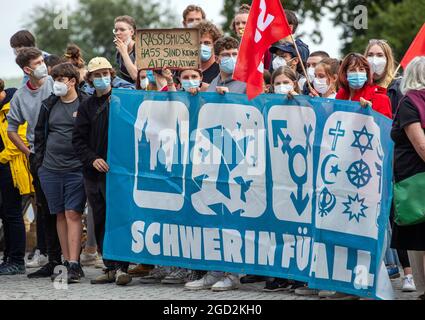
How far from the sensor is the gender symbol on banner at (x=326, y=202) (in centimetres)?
1080

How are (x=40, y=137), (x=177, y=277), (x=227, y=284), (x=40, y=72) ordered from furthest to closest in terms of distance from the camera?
(x=40, y=72), (x=40, y=137), (x=177, y=277), (x=227, y=284)

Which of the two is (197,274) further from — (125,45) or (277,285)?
(125,45)

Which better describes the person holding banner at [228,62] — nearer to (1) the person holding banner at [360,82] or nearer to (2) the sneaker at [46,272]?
(1) the person holding banner at [360,82]

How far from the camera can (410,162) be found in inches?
412

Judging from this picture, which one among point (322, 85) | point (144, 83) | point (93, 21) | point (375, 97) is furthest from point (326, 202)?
point (93, 21)

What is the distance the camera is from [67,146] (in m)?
12.8

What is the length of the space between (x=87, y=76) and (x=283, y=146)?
7.97 ft

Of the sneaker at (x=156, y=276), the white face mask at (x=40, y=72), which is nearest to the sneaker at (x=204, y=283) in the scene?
the sneaker at (x=156, y=276)

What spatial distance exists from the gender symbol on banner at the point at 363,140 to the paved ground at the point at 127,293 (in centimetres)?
148

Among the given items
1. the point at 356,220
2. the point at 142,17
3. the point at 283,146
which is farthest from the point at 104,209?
the point at 142,17

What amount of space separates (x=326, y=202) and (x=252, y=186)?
2.97 ft

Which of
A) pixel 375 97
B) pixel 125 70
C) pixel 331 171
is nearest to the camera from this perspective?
pixel 331 171

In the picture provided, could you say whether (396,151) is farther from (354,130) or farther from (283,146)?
(283,146)

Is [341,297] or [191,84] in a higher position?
[191,84]
